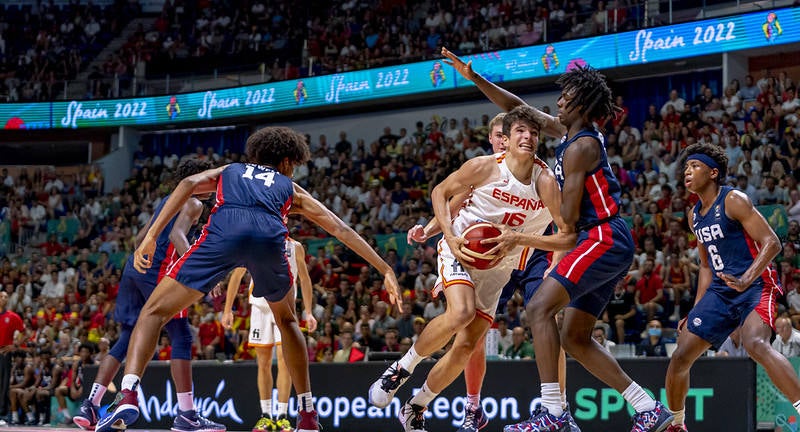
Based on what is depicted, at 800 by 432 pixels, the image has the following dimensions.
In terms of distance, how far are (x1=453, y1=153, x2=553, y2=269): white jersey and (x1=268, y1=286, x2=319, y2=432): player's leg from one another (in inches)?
53.7

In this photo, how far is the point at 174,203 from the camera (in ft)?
20.2

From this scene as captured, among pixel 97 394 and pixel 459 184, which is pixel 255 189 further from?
pixel 97 394

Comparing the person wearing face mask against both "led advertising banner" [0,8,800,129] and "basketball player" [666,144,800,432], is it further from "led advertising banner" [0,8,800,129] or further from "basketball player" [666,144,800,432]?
"led advertising banner" [0,8,800,129]

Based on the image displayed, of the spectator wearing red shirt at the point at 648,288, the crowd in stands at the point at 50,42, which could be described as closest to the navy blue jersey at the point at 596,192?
the spectator wearing red shirt at the point at 648,288

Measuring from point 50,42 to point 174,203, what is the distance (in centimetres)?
2587

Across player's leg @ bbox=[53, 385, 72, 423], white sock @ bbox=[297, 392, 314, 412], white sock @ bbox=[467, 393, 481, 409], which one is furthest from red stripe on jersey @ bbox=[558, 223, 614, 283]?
player's leg @ bbox=[53, 385, 72, 423]

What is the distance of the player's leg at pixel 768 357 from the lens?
6.55 m

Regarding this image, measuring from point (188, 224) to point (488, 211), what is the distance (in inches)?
101

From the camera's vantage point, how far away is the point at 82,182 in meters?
27.2

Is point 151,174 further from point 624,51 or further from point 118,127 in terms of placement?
point 624,51

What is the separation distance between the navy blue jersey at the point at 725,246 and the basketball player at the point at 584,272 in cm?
124

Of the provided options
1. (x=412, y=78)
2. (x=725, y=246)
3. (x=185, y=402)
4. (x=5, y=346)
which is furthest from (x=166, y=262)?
(x=412, y=78)

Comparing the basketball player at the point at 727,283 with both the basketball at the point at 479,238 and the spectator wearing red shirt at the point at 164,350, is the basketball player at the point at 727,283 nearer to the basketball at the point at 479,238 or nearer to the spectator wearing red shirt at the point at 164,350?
the basketball at the point at 479,238

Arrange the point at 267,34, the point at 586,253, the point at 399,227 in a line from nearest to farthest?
1. the point at 586,253
2. the point at 399,227
3. the point at 267,34
